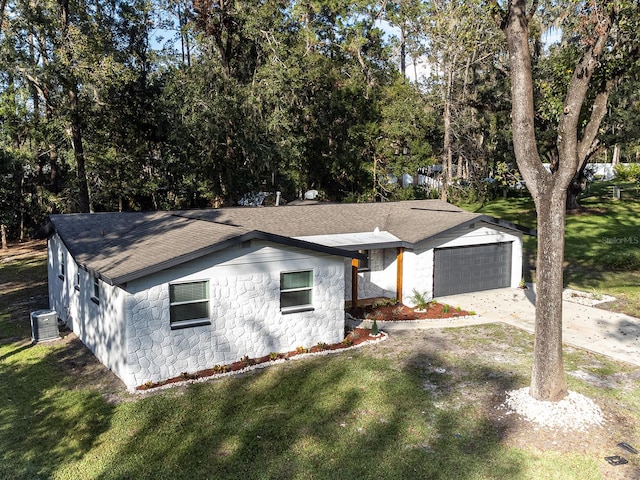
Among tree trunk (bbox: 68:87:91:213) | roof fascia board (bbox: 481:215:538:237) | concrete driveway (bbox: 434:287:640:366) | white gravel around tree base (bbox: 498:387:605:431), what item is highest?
tree trunk (bbox: 68:87:91:213)

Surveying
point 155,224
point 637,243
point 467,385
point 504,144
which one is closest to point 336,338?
point 467,385

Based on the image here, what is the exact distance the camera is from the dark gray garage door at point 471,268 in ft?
64.4

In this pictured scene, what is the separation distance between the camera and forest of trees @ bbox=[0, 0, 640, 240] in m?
27.2

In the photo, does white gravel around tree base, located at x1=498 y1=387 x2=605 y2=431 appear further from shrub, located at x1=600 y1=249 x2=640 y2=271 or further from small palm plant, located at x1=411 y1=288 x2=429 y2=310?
shrub, located at x1=600 y1=249 x2=640 y2=271

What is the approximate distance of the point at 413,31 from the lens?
1393 inches

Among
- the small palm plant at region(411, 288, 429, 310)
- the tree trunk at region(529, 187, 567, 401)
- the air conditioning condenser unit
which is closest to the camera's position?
the tree trunk at region(529, 187, 567, 401)

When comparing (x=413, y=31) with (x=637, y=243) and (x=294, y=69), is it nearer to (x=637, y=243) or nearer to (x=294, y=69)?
(x=294, y=69)

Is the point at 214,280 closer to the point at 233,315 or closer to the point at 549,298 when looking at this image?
the point at 233,315

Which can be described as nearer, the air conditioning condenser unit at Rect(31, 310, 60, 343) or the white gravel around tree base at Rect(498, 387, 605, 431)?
the white gravel around tree base at Rect(498, 387, 605, 431)

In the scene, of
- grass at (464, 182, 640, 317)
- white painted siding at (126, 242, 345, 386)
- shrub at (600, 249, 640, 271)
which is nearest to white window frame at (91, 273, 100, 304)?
white painted siding at (126, 242, 345, 386)

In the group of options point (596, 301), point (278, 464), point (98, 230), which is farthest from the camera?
point (596, 301)

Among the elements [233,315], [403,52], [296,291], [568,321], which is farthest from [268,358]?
[403,52]

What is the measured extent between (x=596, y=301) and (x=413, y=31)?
2326 centimetres

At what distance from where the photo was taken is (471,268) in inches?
801
